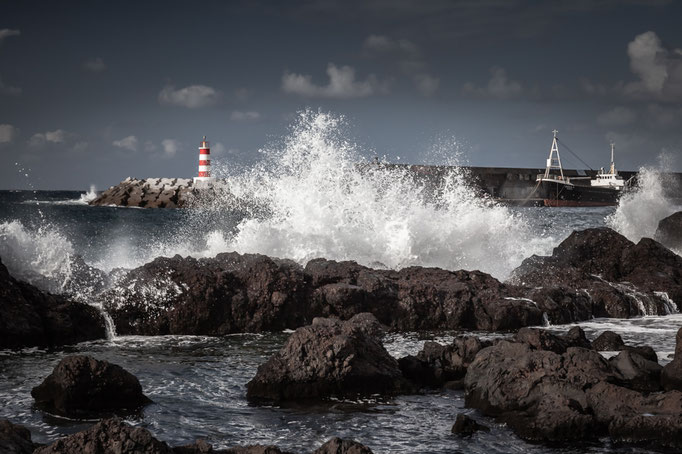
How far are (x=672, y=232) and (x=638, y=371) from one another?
12764 millimetres

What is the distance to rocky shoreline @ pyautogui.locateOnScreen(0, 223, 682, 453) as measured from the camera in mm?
5859

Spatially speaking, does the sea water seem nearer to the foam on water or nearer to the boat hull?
the foam on water

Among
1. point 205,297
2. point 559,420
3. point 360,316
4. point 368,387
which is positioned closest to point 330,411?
point 368,387

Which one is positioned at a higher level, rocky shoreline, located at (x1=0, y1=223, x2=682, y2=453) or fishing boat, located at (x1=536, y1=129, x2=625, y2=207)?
fishing boat, located at (x1=536, y1=129, x2=625, y2=207)

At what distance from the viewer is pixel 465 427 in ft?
19.2

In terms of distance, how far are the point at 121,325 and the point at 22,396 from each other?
314 cm

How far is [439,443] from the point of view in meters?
5.66

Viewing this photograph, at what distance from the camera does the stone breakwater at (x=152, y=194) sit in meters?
51.0

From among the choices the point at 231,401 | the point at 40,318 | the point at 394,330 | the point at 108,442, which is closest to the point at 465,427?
the point at 231,401

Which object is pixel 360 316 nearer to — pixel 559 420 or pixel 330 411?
pixel 330 411

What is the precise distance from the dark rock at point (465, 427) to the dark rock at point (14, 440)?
300cm

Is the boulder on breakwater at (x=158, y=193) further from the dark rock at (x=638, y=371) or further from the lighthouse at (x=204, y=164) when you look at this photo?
the dark rock at (x=638, y=371)

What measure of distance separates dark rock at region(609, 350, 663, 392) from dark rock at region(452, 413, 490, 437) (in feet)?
6.03

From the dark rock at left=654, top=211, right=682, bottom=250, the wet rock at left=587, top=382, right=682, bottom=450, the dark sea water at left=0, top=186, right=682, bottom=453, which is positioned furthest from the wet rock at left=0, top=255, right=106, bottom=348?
the dark rock at left=654, top=211, right=682, bottom=250
